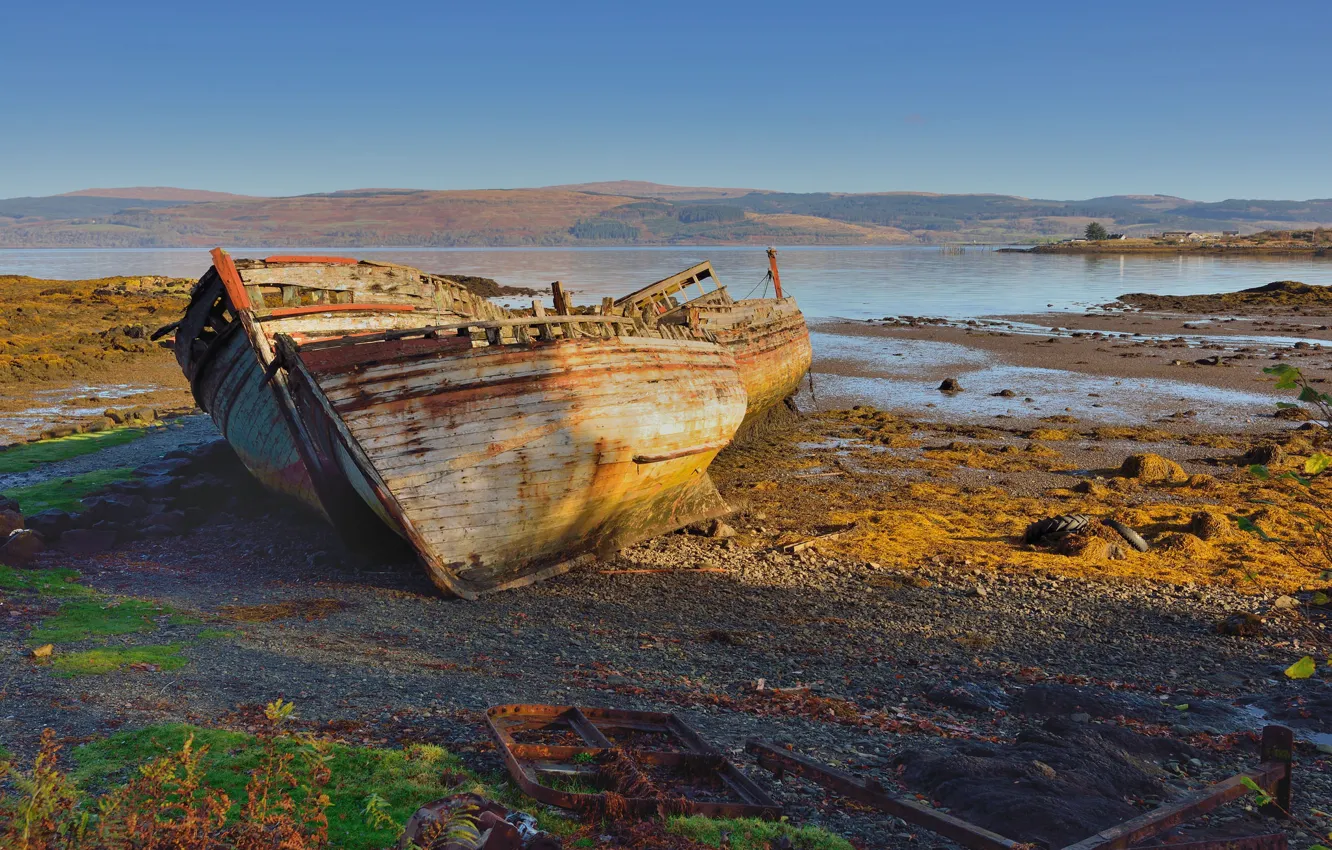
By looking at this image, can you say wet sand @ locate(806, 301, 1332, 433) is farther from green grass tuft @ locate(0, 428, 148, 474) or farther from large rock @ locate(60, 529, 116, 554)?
large rock @ locate(60, 529, 116, 554)

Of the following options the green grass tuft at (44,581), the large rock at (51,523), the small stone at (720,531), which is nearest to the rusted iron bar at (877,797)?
the small stone at (720,531)

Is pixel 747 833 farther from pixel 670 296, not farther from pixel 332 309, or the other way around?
pixel 670 296

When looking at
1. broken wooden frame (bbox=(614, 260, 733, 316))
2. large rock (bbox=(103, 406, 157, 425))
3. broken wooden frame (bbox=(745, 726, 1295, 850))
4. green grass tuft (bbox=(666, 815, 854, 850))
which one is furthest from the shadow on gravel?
large rock (bbox=(103, 406, 157, 425))

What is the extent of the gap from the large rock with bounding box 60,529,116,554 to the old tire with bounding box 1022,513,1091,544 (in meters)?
11.6

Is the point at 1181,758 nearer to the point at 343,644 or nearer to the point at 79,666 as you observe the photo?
the point at 343,644

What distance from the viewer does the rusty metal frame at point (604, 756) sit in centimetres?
514

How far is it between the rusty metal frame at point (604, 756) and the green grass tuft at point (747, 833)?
122mm

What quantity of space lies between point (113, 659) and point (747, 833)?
5275 millimetres

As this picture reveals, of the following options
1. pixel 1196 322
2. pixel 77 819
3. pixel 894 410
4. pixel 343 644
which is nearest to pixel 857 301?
pixel 1196 322

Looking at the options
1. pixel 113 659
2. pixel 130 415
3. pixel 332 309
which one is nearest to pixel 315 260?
pixel 332 309

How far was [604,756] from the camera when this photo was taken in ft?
18.6

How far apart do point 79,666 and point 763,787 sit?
5.18 meters

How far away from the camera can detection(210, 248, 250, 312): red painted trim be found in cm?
1180

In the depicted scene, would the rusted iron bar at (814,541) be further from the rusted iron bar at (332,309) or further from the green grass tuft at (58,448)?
the green grass tuft at (58,448)
